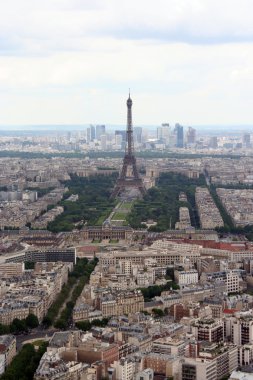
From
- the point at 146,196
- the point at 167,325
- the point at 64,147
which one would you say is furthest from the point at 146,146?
the point at 167,325

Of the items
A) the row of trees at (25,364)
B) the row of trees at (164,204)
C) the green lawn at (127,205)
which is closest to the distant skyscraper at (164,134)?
the row of trees at (164,204)

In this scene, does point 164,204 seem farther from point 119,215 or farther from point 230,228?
point 230,228

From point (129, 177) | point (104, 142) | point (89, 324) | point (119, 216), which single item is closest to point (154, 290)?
point (89, 324)

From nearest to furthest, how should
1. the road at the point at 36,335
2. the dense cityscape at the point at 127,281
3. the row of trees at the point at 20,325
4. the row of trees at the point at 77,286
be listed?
the dense cityscape at the point at 127,281 < the road at the point at 36,335 < the row of trees at the point at 20,325 < the row of trees at the point at 77,286

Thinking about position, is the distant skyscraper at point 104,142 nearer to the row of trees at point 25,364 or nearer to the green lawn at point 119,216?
the green lawn at point 119,216

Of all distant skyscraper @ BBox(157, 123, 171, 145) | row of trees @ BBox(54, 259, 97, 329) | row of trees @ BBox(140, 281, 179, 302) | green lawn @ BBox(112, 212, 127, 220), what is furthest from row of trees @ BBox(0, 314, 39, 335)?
distant skyscraper @ BBox(157, 123, 171, 145)

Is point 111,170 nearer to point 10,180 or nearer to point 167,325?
point 10,180
